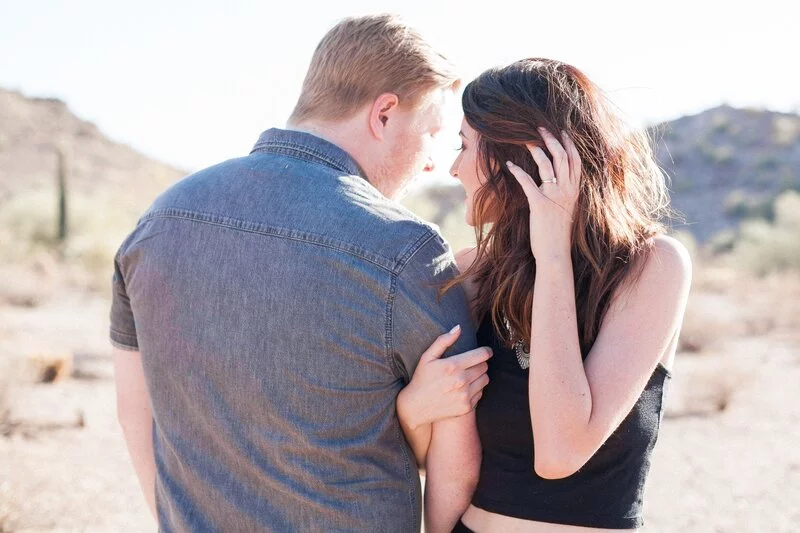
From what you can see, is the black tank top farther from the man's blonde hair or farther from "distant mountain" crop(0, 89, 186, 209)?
"distant mountain" crop(0, 89, 186, 209)

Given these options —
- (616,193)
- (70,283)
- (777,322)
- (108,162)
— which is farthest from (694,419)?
(108,162)

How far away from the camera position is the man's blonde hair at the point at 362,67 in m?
2.00

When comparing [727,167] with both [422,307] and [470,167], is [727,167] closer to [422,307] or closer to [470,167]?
[470,167]

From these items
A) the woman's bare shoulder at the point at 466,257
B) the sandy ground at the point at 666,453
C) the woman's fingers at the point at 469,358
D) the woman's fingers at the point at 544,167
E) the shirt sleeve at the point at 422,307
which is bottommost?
the sandy ground at the point at 666,453

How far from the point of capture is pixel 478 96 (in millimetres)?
2162

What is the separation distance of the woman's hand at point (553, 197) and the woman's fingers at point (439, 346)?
1.02 ft

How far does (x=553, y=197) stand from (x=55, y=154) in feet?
164

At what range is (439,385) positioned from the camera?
183 centimetres

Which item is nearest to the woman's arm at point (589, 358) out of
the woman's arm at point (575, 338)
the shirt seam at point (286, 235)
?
the woman's arm at point (575, 338)

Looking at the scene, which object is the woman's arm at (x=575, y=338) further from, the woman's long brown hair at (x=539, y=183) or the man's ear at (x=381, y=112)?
the man's ear at (x=381, y=112)

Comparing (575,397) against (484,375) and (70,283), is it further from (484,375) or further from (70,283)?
(70,283)

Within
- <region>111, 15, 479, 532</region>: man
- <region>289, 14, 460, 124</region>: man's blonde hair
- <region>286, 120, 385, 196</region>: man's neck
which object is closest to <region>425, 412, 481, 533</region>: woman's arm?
<region>111, 15, 479, 532</region>: man

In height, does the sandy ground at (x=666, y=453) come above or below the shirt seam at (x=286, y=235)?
below

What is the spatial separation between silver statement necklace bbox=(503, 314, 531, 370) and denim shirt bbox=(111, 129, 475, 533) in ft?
0.66
